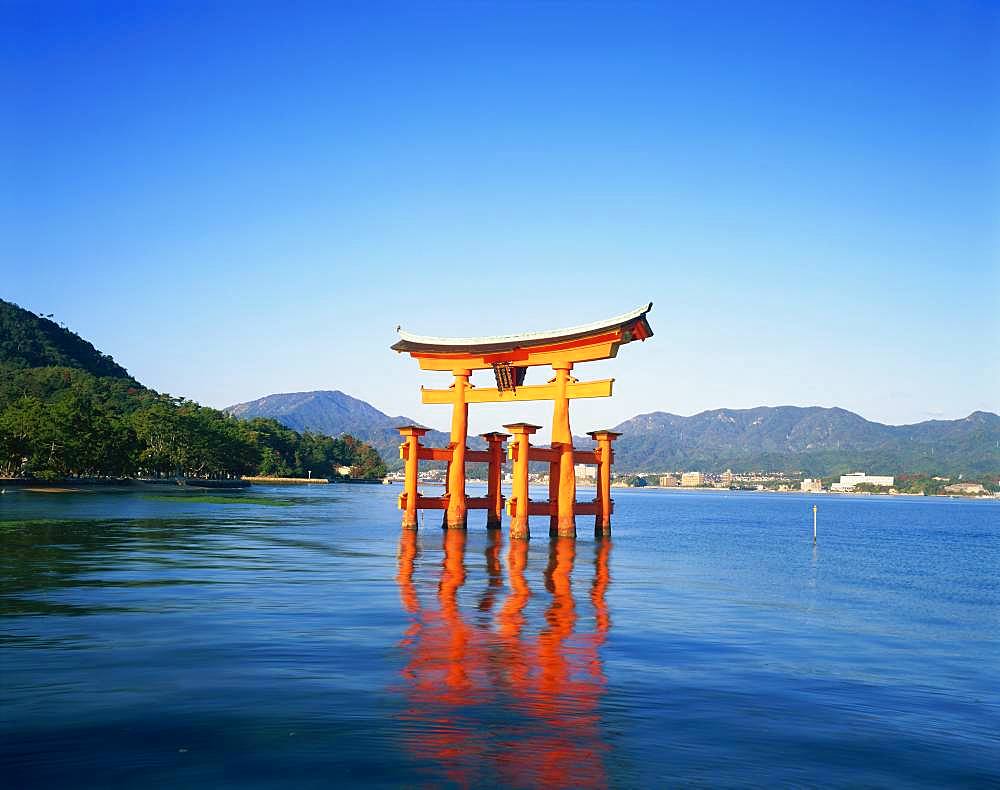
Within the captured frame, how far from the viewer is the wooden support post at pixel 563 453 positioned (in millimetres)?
34594

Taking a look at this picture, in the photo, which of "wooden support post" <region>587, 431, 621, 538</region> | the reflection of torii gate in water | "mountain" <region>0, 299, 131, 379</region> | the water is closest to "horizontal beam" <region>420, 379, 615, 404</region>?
the reflection of torii gate in water

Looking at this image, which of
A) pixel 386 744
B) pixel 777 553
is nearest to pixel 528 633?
pixel 386 744

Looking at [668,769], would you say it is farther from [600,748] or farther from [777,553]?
[777,553]

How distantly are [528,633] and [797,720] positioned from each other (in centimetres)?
557

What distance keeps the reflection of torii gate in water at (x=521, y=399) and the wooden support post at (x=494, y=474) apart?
0.18 feet

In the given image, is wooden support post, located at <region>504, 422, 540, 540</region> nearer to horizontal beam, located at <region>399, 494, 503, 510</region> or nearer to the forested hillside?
horizontal beam, located at <region>399, 494, 503, 510</region>

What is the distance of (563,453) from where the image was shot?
35219 mm

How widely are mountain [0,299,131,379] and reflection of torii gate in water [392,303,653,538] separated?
11748 cm

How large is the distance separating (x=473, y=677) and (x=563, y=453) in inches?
971

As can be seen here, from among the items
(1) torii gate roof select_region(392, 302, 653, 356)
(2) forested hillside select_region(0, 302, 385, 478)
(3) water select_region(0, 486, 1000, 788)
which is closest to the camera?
(3) water select_region(0, 486, 1000, 788)

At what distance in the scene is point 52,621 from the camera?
13438 mm

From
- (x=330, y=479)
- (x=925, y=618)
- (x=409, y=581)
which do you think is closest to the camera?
(x=925, y=618)

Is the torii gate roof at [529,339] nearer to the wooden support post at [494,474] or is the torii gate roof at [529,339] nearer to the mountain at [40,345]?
the wooden support post at [494,474]

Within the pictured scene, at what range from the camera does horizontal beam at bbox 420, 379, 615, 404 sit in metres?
33.2
